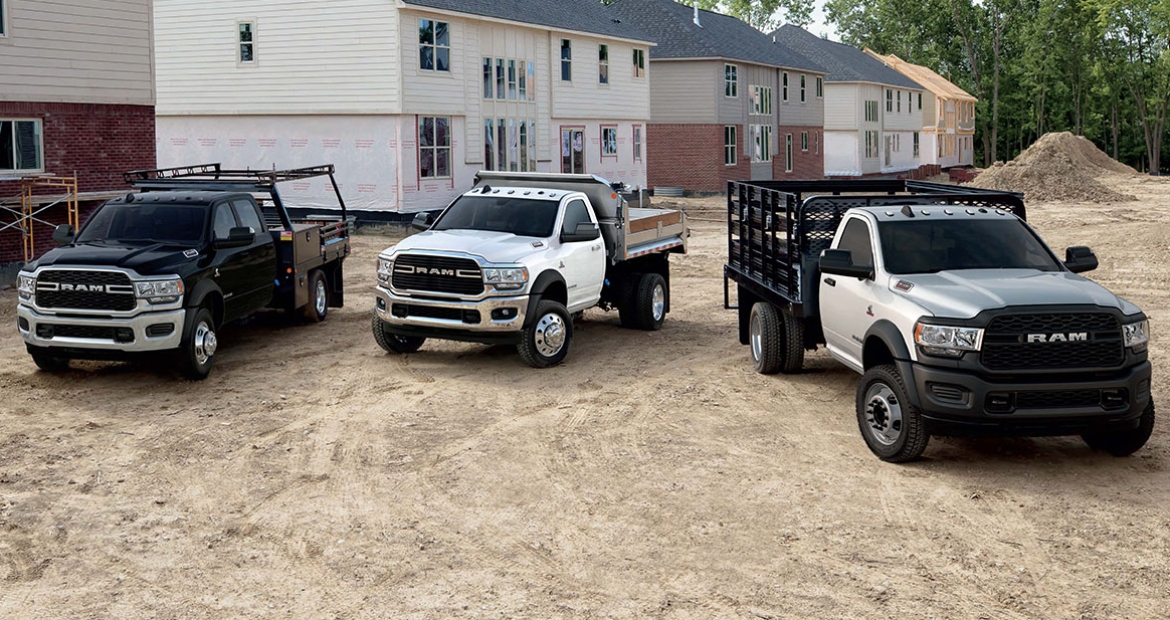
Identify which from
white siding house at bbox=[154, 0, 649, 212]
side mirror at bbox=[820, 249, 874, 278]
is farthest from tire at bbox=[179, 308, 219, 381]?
white siding house at bbox=[154, 0, 649, 212]

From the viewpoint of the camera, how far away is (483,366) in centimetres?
1422

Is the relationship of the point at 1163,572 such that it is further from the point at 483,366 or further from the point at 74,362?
the point at 74,362

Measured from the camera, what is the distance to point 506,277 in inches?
536

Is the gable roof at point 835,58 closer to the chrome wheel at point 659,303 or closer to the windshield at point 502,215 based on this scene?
the chrome wheel at point 659,303

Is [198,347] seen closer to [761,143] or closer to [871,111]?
[761,143]

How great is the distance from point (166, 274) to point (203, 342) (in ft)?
2.95

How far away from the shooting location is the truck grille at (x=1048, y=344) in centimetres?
919

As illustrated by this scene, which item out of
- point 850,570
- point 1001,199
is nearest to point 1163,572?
point 850,570

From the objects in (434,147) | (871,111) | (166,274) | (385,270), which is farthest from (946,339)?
(871,111)

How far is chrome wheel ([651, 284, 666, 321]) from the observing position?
16828 millimetres

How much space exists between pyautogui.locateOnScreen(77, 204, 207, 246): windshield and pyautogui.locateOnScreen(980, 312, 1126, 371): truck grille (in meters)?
8.75

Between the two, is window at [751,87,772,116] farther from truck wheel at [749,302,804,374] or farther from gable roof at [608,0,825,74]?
truck wheel at [749,302,804,374]

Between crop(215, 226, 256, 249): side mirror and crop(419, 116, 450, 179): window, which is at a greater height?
crop(419, 116, 450, 179): window

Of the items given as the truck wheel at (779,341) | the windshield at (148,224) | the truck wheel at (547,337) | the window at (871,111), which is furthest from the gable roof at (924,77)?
the windshield at (148,224)
